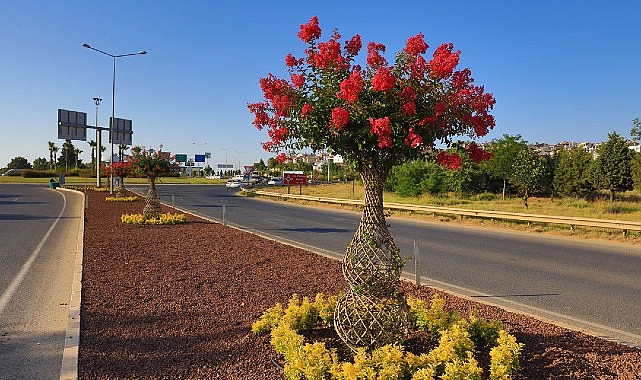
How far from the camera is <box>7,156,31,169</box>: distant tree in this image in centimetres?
12331

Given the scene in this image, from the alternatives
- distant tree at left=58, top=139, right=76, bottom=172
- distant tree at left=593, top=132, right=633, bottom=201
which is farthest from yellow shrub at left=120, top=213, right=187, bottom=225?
distant tree at left=58, top=139, right=76, bottom=172

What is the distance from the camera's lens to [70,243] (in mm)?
13375

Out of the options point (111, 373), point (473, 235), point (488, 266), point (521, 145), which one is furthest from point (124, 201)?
point (521, 145)

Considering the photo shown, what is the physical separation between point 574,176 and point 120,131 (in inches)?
1377

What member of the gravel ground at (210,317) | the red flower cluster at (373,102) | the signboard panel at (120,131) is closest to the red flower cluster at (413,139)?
the red flower cluster at (373,102)

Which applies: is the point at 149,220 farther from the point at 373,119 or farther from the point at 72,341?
the point at 373,119

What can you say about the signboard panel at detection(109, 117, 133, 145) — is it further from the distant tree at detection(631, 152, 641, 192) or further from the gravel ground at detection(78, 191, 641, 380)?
the distant tree at detection(631, 152, 641, 192)

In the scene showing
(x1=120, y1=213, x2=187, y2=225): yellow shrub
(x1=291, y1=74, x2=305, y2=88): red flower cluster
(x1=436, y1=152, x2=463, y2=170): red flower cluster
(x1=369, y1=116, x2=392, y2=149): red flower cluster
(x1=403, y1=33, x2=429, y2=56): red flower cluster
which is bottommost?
(x1=120, y1=213, x2=187, y2=225): yellow shrub

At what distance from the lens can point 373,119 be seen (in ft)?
12.9

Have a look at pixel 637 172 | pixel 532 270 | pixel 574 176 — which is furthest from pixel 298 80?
pixel 574 176

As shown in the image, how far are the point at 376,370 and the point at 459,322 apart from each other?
1.33 m

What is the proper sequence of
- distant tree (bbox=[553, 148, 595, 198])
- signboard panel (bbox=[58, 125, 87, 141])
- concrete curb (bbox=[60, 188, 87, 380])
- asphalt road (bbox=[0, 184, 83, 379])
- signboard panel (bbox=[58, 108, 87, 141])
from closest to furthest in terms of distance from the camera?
1. concrete curb (bbox=[60, 188, 87, 380])
2. asphalt road (bbox=[0, 184, 83, 379])
3. signboard panel (bbox=[58, 108, 87, 141])
4. signboard panel (bbox=[58, 125, 87, 141])
5. distant tree (bbox=[553, 148, 595, 198])

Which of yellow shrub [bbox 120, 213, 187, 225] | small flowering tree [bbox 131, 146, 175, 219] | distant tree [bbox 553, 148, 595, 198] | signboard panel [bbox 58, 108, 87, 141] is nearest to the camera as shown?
yellow shrub [bbox 120, 213, 187, 225]

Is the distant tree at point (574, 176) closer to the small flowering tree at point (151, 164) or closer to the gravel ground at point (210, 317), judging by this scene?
the small flowering tree at point (151, 164)
